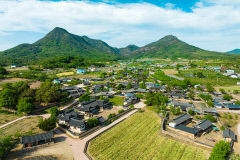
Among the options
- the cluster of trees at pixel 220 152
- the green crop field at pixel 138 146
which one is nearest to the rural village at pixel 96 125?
the green crop field at pixel 138 146

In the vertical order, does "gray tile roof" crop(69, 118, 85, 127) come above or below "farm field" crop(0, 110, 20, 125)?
above

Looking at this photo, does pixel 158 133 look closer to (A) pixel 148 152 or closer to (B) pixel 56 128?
(A) pixel 148 152

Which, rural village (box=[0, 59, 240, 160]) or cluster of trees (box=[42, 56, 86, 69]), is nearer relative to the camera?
rural village (box=[0, 59, 240, 160])

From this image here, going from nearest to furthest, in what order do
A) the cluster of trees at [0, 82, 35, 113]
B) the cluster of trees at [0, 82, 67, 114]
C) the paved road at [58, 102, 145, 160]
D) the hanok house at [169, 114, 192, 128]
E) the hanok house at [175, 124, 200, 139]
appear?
1. the paved road at [58, 102, 145, 160]
2. the hanok house at [175, 124, 200, 139]
3. the hanok house at [169, 114, 192, 128]
4. the cluster of trees at [0, 82, 35, 113]
5. the cluster of trees at [0, 82, 67, 114]

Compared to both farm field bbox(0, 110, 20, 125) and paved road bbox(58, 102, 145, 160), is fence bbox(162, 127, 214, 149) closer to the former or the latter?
paved road bbox(58, 102, 145, 160)

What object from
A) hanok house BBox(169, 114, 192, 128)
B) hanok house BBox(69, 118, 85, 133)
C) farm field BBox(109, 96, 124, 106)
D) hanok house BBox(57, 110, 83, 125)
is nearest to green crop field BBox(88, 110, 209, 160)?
hanok house BBox(169, 114, 192, 128)

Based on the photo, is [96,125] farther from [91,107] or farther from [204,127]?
[204,127]

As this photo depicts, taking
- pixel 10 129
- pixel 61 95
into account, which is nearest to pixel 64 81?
pixel 61 95

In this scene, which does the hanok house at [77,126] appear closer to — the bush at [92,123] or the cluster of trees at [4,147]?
the bush at [92,123]
